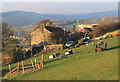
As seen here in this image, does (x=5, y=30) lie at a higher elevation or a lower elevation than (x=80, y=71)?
higher

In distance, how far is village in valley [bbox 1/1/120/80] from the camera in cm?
1784

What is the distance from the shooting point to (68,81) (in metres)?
16.4

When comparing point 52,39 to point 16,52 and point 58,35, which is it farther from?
point 16,52

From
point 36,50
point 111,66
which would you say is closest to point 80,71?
point 111,66

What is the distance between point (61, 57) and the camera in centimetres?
3788

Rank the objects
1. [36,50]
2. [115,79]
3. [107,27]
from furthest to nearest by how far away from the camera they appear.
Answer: [107,27] < [36,50] < [115,79]

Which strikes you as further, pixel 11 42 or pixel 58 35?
pixel 58 35

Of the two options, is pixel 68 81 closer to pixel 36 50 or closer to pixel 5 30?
pixel 36 50

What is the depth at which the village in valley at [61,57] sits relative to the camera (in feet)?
58.5

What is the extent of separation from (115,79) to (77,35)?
274ft

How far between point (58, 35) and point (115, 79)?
68.4m

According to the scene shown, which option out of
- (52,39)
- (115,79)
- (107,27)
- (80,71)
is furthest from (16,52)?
(107,27)

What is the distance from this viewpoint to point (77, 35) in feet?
320

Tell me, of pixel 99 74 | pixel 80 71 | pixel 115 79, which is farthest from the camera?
pixel 80 71
